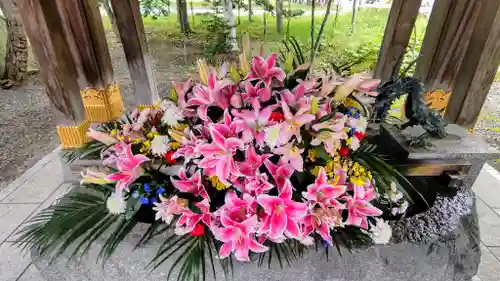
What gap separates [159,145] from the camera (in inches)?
37.4

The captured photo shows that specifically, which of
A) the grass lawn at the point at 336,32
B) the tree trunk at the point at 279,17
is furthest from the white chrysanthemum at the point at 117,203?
the tree trunk at the point at 279,17

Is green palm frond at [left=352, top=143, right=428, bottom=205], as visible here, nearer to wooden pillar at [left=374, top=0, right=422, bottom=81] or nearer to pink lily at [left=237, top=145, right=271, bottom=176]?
pink lily at [left=237, top=145, right=271, bottom=176]

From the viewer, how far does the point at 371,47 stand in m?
2.93

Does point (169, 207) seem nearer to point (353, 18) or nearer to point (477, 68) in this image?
point (477, 68)

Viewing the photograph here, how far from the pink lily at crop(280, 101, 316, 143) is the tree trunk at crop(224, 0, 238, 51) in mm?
2501

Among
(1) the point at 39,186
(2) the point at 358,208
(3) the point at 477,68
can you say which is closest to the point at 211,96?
(2) the point at 358,208

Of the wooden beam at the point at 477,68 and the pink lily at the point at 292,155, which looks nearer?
the pink lily at the point at 292,155

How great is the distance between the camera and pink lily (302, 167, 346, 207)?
0.85m

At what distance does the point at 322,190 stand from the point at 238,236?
27 centimetres

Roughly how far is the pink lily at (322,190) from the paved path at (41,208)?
112 cm

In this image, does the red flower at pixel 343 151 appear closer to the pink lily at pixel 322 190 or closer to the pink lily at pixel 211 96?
the pink lily at pixel 322 190

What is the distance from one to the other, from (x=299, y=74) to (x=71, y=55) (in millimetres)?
1403

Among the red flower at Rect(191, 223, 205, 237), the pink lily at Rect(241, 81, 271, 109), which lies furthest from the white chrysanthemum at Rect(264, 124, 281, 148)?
the red flower at Rect(191, 223, 205, 237)

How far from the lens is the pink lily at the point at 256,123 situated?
840mm
